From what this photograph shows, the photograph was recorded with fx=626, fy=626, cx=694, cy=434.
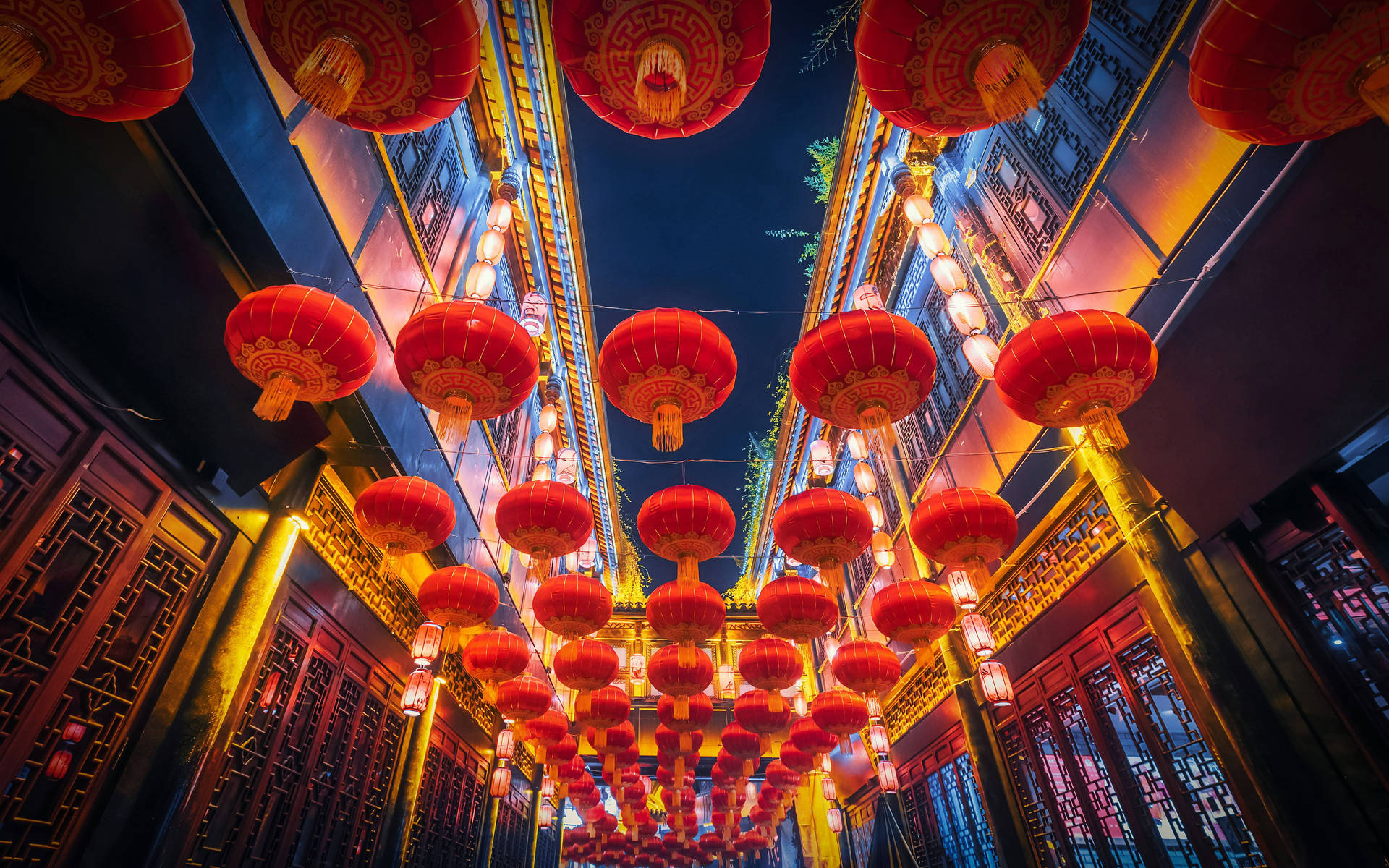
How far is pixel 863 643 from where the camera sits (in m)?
7.32

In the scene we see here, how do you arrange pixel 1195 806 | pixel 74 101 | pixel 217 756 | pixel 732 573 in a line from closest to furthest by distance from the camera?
1. pixel 74 101
2. pixel 217 756
3. pixel 1195 806
4. pixel 732 573

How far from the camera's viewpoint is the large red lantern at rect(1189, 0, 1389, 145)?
227 cm

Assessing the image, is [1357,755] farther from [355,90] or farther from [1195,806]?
[355,90]

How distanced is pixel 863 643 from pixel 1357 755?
4.24 m

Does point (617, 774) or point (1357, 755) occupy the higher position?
point (617, 774)

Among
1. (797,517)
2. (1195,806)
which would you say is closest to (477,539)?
(797,517)

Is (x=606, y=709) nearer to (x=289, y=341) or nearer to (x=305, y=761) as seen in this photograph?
(x=305, y=761)

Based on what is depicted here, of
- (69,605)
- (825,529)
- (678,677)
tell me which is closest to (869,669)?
(678,677)

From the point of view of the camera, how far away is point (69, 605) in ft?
11.5

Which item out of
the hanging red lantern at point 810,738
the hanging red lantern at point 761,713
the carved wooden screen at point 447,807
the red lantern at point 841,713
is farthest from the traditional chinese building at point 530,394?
the hanging red lantern at point 810,738

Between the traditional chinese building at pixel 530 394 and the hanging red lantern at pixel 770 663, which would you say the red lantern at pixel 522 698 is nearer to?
the traditional chinese building at pixel 530 394

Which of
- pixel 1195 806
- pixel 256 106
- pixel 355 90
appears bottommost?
pixel 1195 806

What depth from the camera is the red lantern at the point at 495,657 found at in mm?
7008

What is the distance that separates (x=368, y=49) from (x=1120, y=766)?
23.7ft
